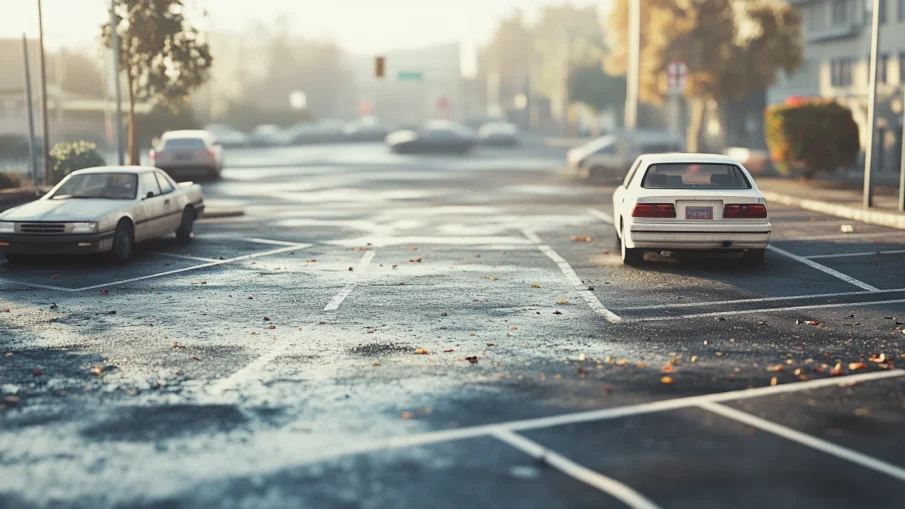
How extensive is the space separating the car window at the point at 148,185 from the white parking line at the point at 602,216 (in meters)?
8.75

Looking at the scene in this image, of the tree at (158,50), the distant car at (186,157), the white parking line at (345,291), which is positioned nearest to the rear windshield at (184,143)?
the distant car at (186,157)

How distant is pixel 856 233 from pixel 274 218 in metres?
11.2

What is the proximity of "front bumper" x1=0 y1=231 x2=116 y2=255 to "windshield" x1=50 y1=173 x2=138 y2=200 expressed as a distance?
4.84ft

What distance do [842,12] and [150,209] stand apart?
40.3 m

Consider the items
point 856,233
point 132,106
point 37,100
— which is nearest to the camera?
point 856,233

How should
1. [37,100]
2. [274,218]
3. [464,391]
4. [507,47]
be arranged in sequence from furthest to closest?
[507,47], [37,100], [274,218], [464,391]

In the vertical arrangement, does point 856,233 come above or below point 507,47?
below

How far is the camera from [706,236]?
1459cm

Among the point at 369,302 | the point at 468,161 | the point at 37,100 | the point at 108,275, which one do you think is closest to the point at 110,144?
the point at 37,100

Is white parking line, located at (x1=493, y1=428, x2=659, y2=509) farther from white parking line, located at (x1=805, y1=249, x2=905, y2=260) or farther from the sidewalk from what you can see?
the sidewalk

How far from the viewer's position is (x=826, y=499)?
5719mm

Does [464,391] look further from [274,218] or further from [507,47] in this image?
[507,47]

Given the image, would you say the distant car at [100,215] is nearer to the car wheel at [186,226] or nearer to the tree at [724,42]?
the car wheel at [186,226]

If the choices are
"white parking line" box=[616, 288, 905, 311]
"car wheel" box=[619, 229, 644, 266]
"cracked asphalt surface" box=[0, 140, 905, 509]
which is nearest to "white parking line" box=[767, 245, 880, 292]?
"cracked asphalt surface" box=[0, 140, 905, 509]
